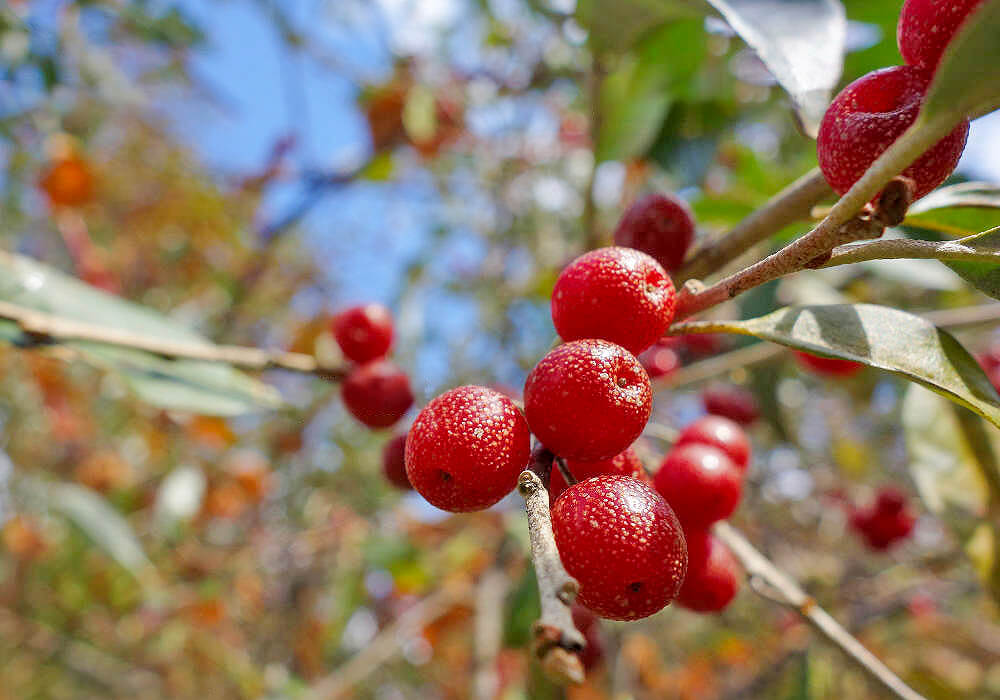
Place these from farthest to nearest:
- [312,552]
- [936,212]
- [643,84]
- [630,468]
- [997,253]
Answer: [312,552] → [643,84] → [936,212] → [630,468] → [997,253]

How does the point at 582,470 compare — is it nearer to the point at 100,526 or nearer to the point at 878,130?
the point at 878,130

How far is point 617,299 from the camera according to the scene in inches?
26.5

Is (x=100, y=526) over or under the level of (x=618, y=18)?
under

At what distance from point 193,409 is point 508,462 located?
0.87 metres

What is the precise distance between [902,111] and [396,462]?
836 mm

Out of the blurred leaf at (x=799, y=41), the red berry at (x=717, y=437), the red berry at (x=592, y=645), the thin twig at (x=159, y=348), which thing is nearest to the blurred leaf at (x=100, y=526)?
the thin twig at (x=159, y=348)

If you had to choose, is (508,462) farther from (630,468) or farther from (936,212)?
(936,212)

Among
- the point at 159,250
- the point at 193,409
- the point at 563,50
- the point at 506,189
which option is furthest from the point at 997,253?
the point at 159,250

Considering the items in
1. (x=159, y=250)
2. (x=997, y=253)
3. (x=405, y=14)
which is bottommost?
(x=159, y=250)

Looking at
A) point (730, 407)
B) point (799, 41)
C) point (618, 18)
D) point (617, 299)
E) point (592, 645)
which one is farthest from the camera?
point (730, 407)

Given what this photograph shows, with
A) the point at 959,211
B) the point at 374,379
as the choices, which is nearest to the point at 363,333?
the point at 374,379

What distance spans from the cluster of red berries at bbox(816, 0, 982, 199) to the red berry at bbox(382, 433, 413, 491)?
29.8 inches

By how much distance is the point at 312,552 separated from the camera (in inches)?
143

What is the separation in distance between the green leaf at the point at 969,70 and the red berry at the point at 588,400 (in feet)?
0.97
